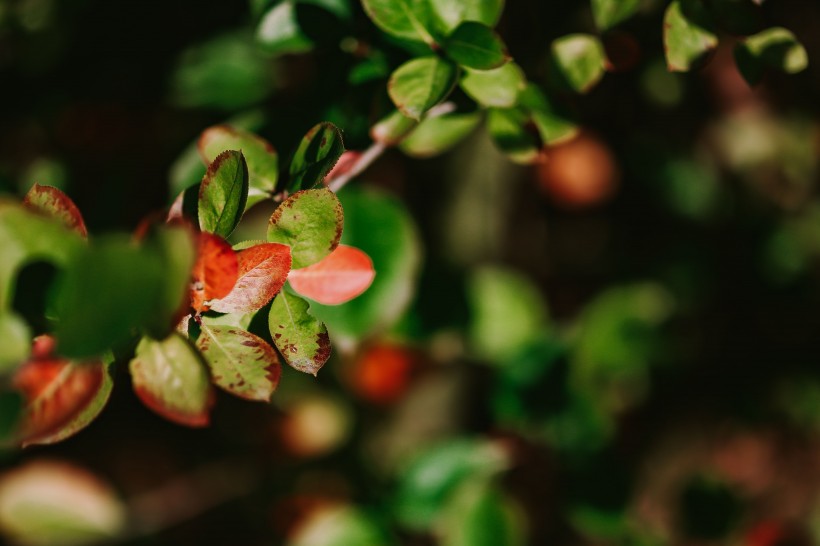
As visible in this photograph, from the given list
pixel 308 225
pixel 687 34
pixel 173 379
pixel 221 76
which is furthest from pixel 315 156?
pixel 221 76

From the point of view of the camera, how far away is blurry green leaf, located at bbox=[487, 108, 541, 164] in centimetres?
47

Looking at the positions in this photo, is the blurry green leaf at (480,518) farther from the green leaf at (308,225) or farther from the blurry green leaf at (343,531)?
the green leaf at (308,225)

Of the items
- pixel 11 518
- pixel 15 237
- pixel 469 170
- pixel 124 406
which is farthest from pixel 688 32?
pixel 124 406

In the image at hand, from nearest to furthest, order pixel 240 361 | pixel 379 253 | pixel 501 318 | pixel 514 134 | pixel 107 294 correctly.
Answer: pixel 107 294 < pixel 240 361 < pixel 514 134 < pixel 379 253 < pixel 501 318

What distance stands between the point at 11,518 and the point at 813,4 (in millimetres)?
1948

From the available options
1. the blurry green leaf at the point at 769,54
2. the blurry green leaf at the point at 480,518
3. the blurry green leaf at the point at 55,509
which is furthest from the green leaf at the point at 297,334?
the blurry green leaf at the point at 55,509

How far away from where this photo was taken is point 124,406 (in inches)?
63.1

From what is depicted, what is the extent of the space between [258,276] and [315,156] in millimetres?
77

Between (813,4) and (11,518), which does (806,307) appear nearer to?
(813,4)

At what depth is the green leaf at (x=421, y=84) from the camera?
16.6 inches

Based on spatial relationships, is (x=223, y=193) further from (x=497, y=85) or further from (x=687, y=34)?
(x=687, y=34)

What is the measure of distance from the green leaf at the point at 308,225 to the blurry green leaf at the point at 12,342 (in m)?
0.14

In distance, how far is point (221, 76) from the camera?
3.11ft

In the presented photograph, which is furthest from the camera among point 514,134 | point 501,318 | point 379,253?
point 501,318
